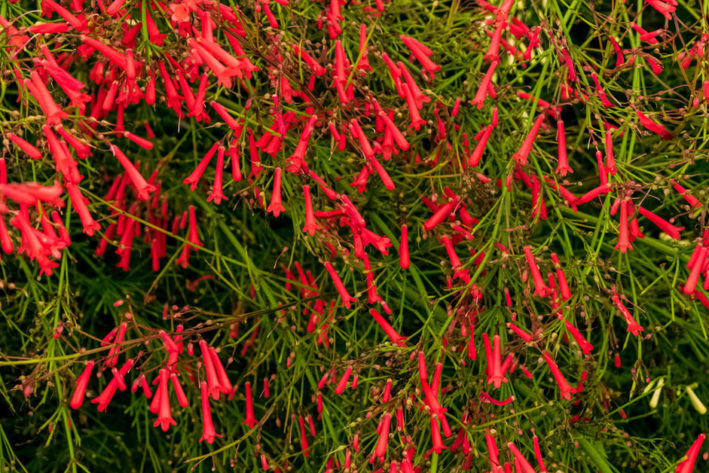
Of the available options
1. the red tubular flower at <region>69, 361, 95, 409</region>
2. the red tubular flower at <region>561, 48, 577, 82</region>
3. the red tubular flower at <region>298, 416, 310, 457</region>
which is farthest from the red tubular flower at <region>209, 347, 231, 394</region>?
the red tubular flower at <region>561, 48, 577, 82</region>

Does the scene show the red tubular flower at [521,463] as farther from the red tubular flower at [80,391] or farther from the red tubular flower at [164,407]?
the red tubular flower at [80,391]

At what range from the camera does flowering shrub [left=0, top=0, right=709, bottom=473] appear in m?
2.62

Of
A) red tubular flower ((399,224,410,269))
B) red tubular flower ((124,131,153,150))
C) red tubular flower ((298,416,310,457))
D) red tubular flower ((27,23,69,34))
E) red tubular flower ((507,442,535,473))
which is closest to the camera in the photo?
red tubular flower ((27,23,69,34))

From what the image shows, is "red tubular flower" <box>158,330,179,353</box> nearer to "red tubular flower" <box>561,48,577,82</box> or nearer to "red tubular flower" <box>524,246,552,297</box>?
"red tubular flower" <box>524,246,552,297</box>

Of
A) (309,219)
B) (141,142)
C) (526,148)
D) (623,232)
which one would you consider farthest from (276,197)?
(623,232)

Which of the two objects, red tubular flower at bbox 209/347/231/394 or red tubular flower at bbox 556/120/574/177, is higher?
red tubular flower at bbox 556/120/574/177

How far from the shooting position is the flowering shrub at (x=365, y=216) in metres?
2.62

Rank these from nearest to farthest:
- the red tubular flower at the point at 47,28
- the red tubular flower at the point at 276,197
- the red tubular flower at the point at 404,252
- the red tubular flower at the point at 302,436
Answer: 1. the red tubular flower at the point at 47,28
2. the red tubular flower at the point at 276,197
3. the red tubular flower at the point at 404,252
4. the red tubular flower at the point at 302,436

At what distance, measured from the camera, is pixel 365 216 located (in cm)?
362

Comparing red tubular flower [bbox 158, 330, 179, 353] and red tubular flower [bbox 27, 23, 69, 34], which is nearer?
red tubular flower [bbox 27, 23, 69, 34]

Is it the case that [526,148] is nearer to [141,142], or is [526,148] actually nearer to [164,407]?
[141,142]

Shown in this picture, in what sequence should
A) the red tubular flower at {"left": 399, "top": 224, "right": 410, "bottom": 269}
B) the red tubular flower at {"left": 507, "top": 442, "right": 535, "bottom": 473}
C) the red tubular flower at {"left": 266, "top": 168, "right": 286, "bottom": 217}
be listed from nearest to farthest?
1. the red tubular flower at {"left": 507, "top": 442, "right": 535, "bottom": 473}
2. the red tubular flower at {"left": 266, "top": 168, "right": 286, "bottom": 217}
3. the red tubular flower at {"left": 399, "top": 224, "right": 410, "bottom": 269}

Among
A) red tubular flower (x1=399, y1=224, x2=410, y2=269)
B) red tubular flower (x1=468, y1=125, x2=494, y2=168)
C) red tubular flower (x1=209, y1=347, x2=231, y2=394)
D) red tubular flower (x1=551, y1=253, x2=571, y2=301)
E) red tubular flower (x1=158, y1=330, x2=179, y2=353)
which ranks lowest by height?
red tubular flower (x1=209, y1=347, x2=231, y2=394)

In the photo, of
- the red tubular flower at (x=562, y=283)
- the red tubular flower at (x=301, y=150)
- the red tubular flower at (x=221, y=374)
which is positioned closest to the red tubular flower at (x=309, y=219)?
the red tubular flower at (x=301, y=150)
